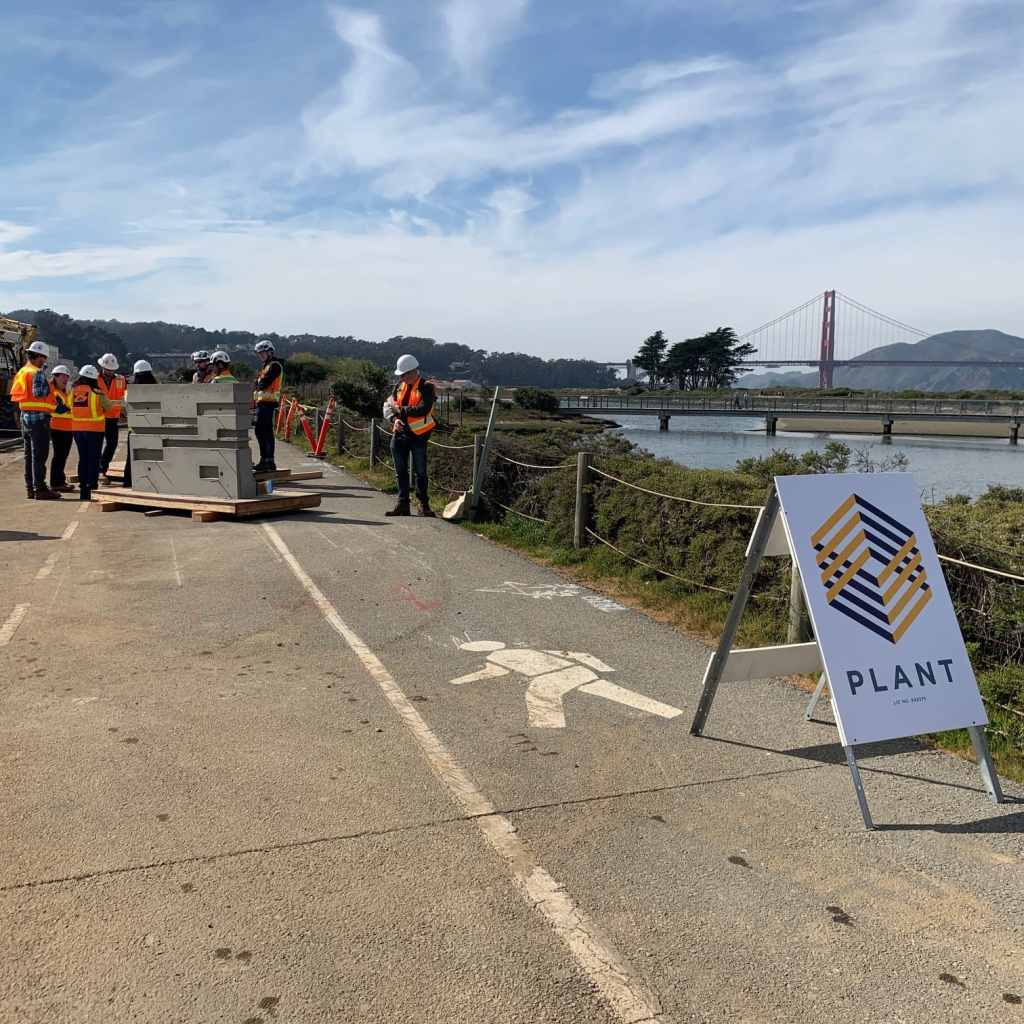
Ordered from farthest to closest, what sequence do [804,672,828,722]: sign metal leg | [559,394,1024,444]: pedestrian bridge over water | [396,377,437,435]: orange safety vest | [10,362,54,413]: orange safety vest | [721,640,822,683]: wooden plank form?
[559,394,1024,444]: pedestrian bridge over water
[10,362,54,413]: orange safety vest
[396,377,437,435]: orange safety vest
[804,672,828,722]: sign metal leg
[721,640,822,683]: wooden plank

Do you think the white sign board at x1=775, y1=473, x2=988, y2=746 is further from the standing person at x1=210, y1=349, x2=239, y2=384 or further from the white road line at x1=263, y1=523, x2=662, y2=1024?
the standing person at x1=210, y1=349, x2=239, y2=384

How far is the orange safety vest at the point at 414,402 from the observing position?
1284 centimetres

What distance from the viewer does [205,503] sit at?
13.1m

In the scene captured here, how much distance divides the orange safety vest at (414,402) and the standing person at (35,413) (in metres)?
6.11

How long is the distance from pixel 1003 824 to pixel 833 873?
1062 millimetres

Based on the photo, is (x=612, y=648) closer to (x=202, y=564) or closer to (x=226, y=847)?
(x=226, y=847)

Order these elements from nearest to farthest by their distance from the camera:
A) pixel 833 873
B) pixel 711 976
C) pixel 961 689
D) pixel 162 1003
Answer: pixel 162 1003
pixel 711 976
pixel 833 873
pixel 961 689

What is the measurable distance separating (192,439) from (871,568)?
36.1 ft

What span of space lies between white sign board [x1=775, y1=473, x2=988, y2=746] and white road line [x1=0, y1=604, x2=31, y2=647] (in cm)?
550

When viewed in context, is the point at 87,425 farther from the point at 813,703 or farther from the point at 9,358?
the point at 9,358

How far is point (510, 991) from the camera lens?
3008 millimetres

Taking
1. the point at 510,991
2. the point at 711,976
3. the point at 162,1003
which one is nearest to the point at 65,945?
the point at 162,1003

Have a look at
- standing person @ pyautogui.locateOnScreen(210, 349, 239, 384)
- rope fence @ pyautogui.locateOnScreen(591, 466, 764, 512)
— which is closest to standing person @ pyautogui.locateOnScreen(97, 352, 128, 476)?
standing person @ pyautogui.locateOnScreen(210, 349, 239, 384)

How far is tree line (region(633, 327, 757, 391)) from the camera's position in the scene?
126625mm
